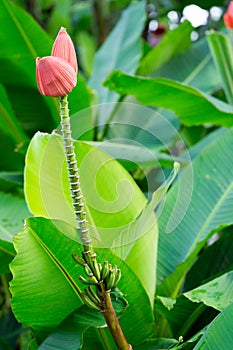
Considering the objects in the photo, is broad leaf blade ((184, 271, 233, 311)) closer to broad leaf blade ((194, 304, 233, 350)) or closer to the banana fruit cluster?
broad leaf blade ((194, 304, 233, 350))

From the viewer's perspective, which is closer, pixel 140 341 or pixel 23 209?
pixel 140 341

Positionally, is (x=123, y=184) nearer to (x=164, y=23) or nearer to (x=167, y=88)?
(x=167, y=88)

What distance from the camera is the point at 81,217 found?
576 mm

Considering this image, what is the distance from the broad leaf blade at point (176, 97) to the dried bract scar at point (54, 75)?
1.78 feet

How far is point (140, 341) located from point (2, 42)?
0.71m

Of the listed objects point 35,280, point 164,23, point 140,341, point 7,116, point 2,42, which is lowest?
point 140,341

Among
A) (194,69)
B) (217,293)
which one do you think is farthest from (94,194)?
(194,69)

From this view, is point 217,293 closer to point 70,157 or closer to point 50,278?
point 50,278

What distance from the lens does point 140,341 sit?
0.81m

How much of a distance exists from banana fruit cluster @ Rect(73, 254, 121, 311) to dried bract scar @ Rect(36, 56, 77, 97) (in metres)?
0.16

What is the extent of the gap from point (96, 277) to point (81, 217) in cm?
7

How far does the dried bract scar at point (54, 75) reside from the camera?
0.55m

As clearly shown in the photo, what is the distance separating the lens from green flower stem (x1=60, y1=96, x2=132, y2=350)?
Result: 56cm

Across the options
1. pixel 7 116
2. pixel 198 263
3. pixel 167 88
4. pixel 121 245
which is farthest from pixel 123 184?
pixel 7 116
